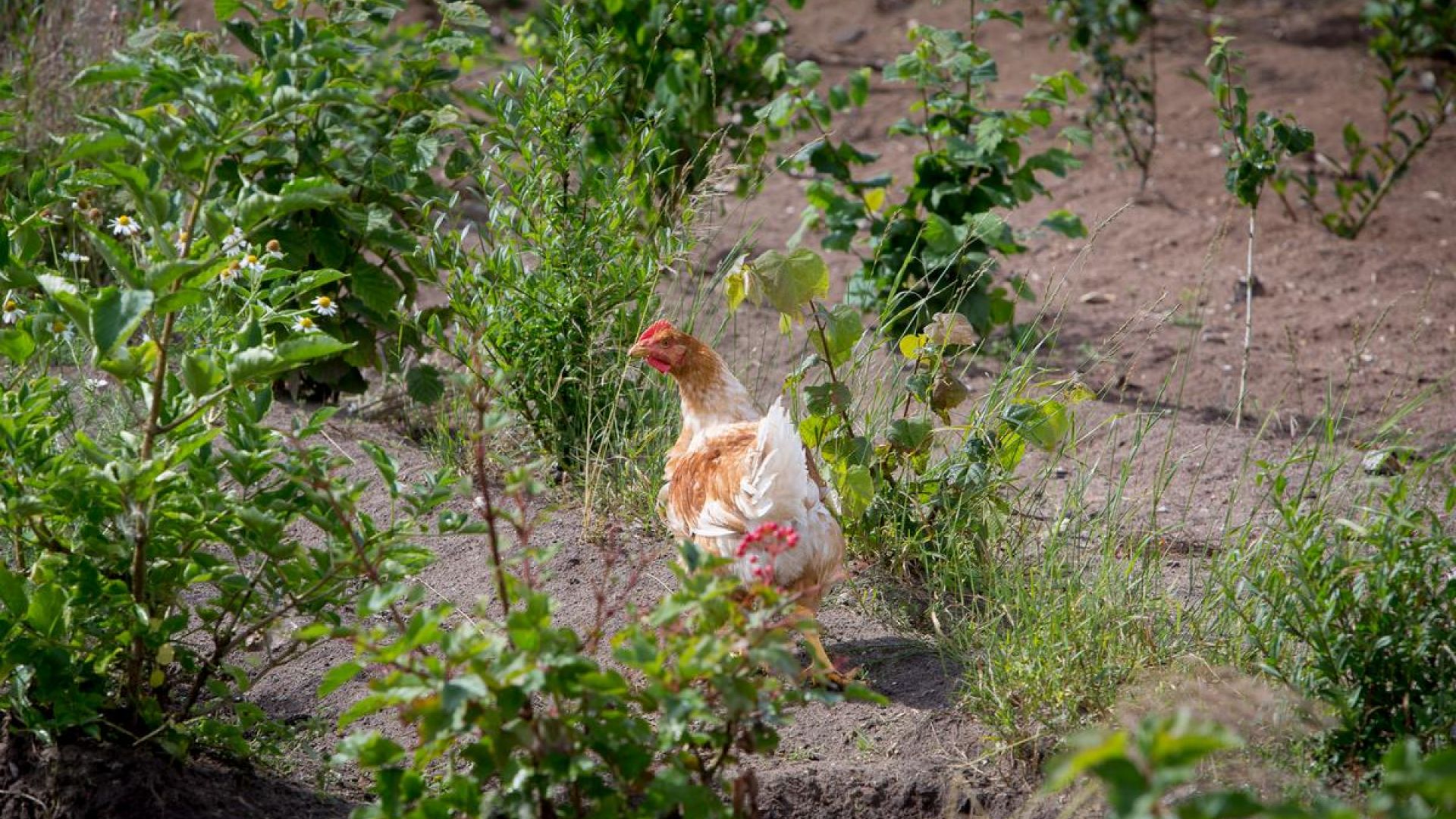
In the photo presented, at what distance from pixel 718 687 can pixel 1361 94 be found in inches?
296

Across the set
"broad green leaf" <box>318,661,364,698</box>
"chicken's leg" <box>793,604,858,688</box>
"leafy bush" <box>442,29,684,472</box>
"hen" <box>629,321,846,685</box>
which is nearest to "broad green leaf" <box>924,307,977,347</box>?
"hen" <box>629,321,846,685</box>

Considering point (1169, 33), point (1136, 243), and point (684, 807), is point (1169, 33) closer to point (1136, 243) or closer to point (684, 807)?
point (1136, 243)

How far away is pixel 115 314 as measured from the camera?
2082mm

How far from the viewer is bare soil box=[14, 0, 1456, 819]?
281 centimetres

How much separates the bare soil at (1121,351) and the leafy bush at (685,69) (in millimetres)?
442

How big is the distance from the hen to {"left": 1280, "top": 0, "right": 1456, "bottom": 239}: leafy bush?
3.54 metres

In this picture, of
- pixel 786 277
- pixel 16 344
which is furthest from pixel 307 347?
pixel 786 277

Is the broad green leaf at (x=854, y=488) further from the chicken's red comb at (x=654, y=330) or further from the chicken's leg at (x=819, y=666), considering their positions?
the chicken's red comb at (x=654, y=330)

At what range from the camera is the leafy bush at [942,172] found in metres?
4.73

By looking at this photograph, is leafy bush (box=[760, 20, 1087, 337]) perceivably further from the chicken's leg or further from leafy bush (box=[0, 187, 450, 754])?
leafy bush (box=[0, 187, 450, 754])

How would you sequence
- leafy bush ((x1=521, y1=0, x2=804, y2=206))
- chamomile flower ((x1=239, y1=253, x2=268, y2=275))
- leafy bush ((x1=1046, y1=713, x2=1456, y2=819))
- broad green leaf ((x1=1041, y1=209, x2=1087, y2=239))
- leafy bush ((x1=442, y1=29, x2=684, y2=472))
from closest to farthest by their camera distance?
leafy bush ((x1=1046, y1=713, x2=1456, y2=819)) < chamomile flower ((x1=239, y1=253, x2=268, y2=275)) < leafy bush ((x1=442, y1=29, x2=684, y2=472)) < broad green leaf ((x1=1041, y1=209, x2=1087, y2=239)) < leafy bush ((x1=521, y1=0, x2=804, y2=206))

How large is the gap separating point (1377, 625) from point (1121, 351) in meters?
2.54

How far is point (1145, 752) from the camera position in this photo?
5.02 ft

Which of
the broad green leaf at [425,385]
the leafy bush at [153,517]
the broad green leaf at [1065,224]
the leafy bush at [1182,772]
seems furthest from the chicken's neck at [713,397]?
the leafy bush at [1182,772]
